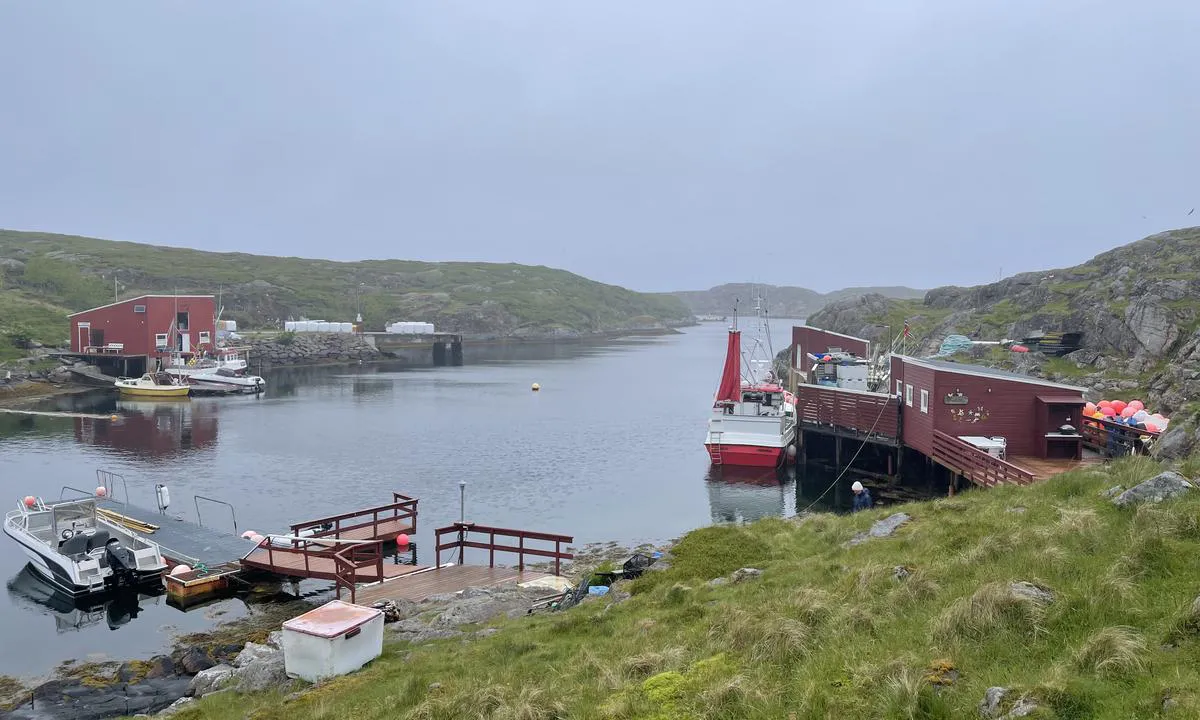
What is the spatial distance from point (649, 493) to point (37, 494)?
3039 cm

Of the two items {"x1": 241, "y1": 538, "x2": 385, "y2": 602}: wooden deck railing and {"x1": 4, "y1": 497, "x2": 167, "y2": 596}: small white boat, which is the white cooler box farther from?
{"x1": 4, "y1": 497, "x2": 167, "y2": 596}: small white boat

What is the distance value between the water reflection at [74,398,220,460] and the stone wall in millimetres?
44532

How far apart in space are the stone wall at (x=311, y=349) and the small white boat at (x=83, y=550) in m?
94.0

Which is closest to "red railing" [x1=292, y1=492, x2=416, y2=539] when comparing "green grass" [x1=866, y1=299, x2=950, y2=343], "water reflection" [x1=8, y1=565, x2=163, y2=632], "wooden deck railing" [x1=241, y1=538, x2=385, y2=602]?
"wooden deck railing" [x1=241, y1=538, x2=385, y2=602]

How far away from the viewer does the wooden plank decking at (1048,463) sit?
94.3 ft

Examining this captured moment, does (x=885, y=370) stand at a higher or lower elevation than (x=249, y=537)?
higher

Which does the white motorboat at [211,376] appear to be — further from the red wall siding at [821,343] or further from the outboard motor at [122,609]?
the outboard motor at [122,609]

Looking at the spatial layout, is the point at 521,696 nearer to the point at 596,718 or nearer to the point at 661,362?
the point at 596,718

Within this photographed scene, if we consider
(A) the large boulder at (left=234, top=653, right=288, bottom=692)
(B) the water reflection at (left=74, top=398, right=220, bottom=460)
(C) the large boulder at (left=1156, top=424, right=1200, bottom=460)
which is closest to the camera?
(A) the large boulder at (left=234, top=653, right=288, bottom=692)

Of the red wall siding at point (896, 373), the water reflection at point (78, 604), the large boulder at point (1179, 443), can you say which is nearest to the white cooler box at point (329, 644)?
the water reflection at point (78, 604)

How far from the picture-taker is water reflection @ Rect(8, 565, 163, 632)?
941 inches

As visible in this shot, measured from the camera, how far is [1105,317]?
178ft

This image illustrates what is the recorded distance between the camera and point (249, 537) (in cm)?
2767

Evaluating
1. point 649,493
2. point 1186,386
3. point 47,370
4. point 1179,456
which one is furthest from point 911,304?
point 47,370
